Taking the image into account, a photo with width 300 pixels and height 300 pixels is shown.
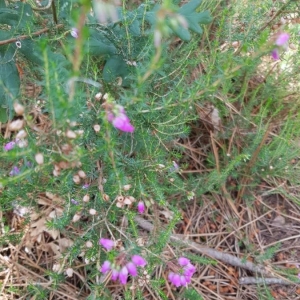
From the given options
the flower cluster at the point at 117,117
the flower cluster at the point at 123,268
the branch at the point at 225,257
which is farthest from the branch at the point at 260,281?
the flower cluster at the point at 117,117

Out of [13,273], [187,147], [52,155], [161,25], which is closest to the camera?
[161,25]

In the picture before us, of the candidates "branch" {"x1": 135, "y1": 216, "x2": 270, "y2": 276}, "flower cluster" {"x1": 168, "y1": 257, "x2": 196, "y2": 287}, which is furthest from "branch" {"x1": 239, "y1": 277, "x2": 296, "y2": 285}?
"flower cluster" {"x1": 168, "y1": 257, "x2": 196, "y2": 287}

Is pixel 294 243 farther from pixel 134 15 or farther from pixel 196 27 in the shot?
pixel 134 15

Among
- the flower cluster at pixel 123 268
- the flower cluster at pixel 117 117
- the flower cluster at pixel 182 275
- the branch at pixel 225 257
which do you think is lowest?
the branch at pixel 225 257

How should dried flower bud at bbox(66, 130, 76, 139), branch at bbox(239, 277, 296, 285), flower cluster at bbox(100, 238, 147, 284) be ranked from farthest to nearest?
branch at bbox(239, 277, 296, 285) < flower cluster at bbox(100, 238, 147, 284) < dried flower bud at bbox(66, 130, 76, 139)

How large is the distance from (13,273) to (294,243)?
4.85ft

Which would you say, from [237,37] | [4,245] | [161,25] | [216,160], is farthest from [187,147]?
[161,25]

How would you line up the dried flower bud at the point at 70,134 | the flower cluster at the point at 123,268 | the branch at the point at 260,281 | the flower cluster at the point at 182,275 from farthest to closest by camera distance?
the branch at the point at 260,281
the flower cluster at the point at 182,275
the flower cluster at the point at 123,268
the dried flower bud at the point at 70,134

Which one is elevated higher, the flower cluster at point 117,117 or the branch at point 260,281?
the flower cluster at point 117,117

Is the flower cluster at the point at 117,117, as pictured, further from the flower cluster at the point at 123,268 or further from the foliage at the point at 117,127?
the flower cluster at the point at 123,268

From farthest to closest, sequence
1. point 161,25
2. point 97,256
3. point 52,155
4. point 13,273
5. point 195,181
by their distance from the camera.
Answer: point 195,181
point 13,273
point 97,256
point 52,155
point 161,25

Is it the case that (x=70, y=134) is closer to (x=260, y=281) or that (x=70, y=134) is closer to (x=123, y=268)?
(x=123, y=268)

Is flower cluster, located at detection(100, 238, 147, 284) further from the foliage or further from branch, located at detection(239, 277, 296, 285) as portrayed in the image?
branch, located at detection(239, 277, 296, 285)

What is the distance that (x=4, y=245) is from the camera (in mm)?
1923
